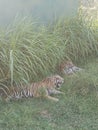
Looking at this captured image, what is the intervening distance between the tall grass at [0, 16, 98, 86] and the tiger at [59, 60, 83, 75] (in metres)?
0.10

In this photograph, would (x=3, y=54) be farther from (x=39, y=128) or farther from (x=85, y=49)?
(x=85, y=49)

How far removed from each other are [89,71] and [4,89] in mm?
1520

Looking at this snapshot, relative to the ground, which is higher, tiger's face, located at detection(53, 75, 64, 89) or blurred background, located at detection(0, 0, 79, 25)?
blurred background, located at detection(0, 0, 79, 25)

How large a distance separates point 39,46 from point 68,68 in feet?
2.10

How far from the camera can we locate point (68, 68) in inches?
228

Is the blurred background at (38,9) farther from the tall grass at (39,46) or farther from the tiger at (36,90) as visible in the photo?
the tiger at (36,90)

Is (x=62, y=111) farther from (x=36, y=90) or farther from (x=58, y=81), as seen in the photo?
(x=58, y=81)

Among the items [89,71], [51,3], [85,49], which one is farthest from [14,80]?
[51,3]

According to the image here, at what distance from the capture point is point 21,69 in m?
4.96

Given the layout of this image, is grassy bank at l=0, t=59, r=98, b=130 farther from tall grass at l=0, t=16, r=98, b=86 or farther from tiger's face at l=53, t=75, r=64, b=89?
tall grass at l=0, t=16, r=98, b=86

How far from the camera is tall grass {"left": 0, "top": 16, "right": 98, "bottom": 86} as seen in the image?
4.96m

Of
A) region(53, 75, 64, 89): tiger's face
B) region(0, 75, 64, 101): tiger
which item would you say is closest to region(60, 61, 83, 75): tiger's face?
region(53, 75, 64, 89): tiger's face

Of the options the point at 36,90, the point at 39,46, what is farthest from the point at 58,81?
the point at 39,46

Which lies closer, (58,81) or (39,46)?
(58,81)
